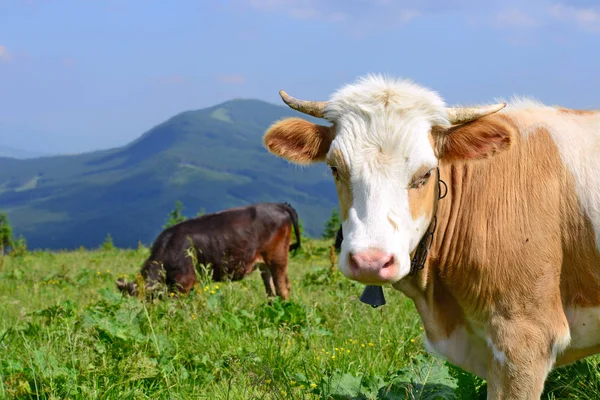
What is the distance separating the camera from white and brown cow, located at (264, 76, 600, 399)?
3.96m

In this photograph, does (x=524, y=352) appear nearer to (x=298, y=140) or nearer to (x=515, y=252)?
(x=515, y=252)

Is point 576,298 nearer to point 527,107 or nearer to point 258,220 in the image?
point 527,107

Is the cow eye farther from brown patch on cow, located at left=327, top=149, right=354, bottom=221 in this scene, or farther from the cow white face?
brown patch on cow, located at left=327, top=149, right=354, bottom=221

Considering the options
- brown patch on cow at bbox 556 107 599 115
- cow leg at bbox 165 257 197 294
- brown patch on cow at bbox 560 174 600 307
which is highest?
brown patch on cow at bbox 556 107 599 115

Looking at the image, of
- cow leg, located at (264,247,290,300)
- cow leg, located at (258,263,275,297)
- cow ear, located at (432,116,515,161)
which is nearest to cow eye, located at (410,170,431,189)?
cow ear, located at (432,116,515,161)

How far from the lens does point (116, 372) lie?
17.6 feet

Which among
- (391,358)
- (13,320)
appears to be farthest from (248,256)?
(391,358)

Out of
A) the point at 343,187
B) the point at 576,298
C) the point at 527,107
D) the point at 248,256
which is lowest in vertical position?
the point at 248,256

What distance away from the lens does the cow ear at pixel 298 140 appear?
178 inches

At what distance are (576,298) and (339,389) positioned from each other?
168 centimetres

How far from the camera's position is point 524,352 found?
4.06m

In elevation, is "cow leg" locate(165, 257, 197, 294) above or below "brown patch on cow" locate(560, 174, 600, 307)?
below

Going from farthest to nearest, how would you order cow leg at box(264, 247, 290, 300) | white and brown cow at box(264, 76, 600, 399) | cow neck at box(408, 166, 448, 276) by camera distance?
cow leg at box(264, 247, 290, 300) < cow neck at box(408, 166, 448, 276) < white and brown cow at box(264, 76, 600, 399)

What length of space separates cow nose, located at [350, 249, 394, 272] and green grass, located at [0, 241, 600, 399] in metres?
0.98
